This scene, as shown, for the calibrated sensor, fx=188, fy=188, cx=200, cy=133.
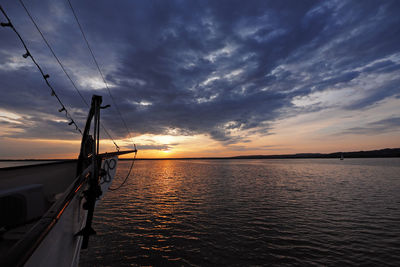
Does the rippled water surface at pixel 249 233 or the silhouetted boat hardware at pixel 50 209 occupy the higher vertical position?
the silhouetted boat hardware at pixel 50 209

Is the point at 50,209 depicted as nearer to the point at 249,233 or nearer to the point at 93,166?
the point at 93,166

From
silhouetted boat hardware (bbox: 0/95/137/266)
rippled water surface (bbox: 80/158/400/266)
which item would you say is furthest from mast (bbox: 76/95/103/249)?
rippled water surface (bbox: 80/158/400/266)

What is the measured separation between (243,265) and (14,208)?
880 centimetres

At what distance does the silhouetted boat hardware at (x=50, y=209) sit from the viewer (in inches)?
102

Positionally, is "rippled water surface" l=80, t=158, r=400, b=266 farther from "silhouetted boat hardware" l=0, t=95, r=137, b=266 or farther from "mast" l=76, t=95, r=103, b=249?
"mast" l=76, t=95, r=103, b=249

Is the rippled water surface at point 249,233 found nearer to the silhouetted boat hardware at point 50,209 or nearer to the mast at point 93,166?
the silhouetted boat hardware at point 50,209

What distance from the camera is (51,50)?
31.6 ft

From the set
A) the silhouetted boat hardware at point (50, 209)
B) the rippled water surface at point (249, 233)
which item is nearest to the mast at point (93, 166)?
the silhouetted boat hardware at point (50, 209)

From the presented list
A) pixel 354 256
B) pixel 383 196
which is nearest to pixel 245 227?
pixel 354 256

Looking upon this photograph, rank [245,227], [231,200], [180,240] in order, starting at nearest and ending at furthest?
[180,240] → [245,227] → [231,200]

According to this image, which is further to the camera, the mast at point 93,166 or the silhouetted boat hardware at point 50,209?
the mast at point 93,166

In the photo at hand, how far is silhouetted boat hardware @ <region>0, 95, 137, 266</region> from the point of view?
2.58 m

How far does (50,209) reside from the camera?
3236 millimetres

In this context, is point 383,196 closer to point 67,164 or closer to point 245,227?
point 245,227
